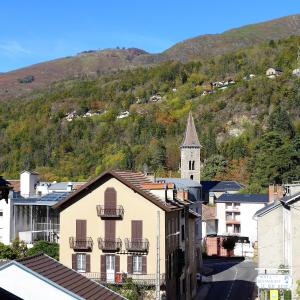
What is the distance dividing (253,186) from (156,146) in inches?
2052

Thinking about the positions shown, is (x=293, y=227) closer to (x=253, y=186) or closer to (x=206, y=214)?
(x=206, y=214)

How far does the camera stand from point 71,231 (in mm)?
36781

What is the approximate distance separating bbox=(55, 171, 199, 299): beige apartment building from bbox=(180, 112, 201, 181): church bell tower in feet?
225

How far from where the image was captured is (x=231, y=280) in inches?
2031

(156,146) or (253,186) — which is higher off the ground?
(156,146)

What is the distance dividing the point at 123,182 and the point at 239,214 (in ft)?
156

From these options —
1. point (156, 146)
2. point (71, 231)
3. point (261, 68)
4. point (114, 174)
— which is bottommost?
point (71, 231)

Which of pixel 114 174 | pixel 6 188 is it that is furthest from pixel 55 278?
pixel 114 174

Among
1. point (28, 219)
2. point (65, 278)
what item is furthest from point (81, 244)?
point (28, 219)

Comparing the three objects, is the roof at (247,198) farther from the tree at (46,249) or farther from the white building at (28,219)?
the tree at (46,249)

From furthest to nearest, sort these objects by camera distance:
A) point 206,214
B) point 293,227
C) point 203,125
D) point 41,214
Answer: point 203,125 → point 206,214 → point 41,214 → point 293,227

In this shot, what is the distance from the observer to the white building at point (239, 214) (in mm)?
77875

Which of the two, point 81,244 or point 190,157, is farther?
point 190,157

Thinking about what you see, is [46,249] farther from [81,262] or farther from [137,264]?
[137,264]
